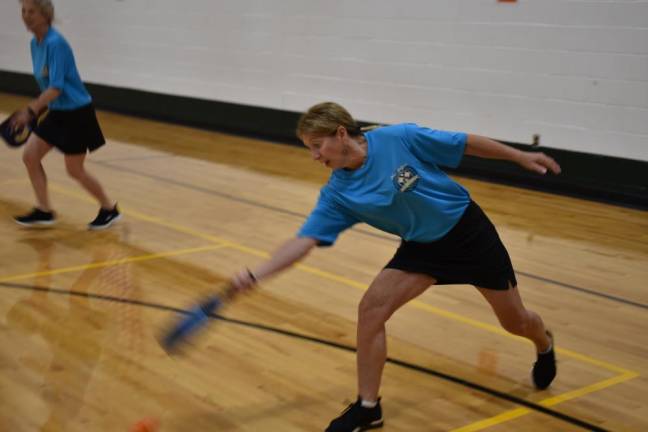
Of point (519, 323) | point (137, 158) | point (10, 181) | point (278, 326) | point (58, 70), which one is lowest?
point (137, 158)

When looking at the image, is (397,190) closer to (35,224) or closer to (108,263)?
(108,263)

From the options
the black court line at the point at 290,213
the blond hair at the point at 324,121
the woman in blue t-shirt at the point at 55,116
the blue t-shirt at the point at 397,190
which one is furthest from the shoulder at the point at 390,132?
the woman in blue t-shirt at the point at 55,116

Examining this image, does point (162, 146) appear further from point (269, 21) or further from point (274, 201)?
point (274, 201)

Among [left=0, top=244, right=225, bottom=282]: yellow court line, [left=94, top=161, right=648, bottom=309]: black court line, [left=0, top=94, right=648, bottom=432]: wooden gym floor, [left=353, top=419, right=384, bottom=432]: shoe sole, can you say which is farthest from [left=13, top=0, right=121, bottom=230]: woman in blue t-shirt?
[left=353, top=419, right=384, bottom=432]: shoe sole

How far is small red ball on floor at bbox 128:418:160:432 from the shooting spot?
3.10m

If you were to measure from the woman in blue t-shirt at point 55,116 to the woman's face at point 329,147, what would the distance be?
10.5 ft

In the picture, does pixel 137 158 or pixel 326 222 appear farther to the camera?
pixel 137 158

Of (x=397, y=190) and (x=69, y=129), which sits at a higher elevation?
(x=397, y=190)

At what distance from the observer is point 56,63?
5660 millimetres

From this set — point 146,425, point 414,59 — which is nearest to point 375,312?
point 146,425

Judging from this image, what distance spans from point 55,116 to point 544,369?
3.91m

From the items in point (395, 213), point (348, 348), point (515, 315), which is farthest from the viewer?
point (348, 348)

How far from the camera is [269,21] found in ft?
34.2

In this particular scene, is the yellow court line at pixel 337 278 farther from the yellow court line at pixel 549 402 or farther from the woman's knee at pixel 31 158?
the woman's knee at pixel 31 158
